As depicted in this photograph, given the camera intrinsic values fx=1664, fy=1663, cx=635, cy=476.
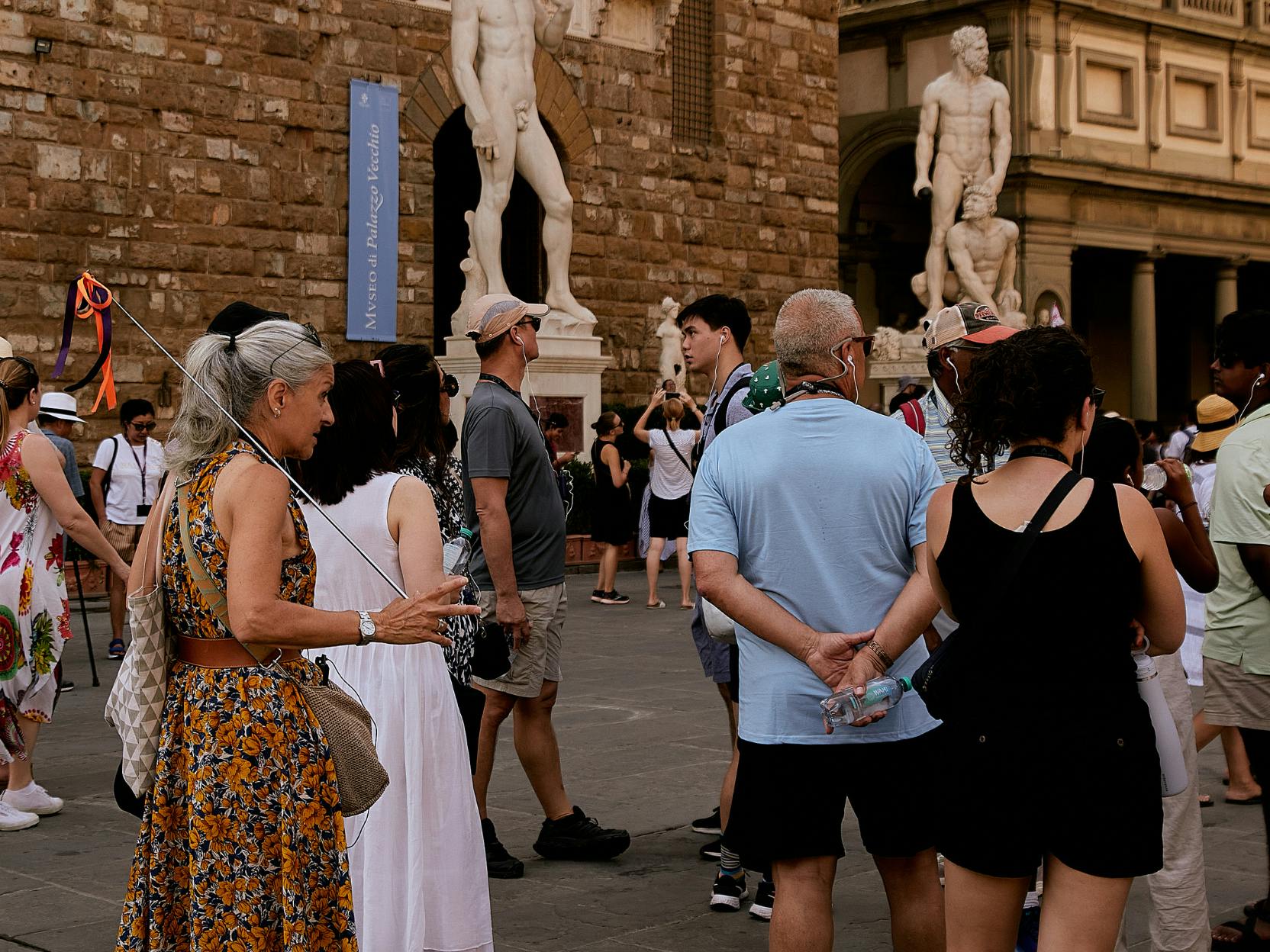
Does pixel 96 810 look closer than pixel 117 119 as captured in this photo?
Yes

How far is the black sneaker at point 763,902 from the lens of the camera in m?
5.24

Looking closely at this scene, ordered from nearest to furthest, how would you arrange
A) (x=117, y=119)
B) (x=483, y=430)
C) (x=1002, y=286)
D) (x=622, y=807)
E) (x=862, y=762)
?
(x=862, y=762), (x=483, y=430), (x=622, y=807), (x=117, y=119), (x=1002, y=286)

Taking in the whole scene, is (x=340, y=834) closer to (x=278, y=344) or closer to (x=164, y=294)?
(x=278, y=344)

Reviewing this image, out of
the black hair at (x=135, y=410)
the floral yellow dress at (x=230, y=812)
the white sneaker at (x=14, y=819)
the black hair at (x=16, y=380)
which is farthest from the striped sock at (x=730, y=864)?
the black hair at (x=135, y=410)

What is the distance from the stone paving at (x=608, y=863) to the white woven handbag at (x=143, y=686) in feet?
5.56

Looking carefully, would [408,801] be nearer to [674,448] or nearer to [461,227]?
[674,448]

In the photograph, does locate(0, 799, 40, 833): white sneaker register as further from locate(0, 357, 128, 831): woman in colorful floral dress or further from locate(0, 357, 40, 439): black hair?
locate(0, 357, 40, 439): black hair

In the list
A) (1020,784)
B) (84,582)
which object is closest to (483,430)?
(1020,784)

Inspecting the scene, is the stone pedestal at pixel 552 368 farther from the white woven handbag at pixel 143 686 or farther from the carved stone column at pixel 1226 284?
the carved stone column at pixel 1226 284

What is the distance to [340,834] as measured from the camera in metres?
3.46

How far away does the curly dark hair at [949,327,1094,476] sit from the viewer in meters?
3.29

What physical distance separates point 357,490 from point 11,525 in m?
3.18

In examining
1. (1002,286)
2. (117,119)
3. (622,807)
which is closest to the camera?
(622,807)

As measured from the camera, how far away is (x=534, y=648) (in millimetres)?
5832
